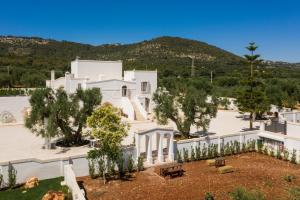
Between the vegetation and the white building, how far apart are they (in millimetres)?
16805

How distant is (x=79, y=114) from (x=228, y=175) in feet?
32.6

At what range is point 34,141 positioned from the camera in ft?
72.4

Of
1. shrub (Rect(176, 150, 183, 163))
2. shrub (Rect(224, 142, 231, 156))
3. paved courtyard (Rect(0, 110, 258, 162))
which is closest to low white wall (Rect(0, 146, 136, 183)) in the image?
paved courtyard (Rect(0, 110, 258, 162))

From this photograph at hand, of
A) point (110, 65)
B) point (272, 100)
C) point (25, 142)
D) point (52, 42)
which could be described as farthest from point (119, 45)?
point (25, 142)

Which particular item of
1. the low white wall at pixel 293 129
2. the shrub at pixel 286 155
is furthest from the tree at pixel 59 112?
the low white wall at pixel 293 129

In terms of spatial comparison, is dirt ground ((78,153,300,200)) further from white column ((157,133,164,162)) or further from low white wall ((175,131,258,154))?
low white wall ((175,131,258,154))

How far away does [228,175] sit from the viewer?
16188 millimetres

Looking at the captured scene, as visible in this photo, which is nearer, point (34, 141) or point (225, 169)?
point (225, 169)

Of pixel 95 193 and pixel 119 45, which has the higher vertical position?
pixel 119 45

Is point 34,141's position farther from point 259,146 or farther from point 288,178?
point 288,178

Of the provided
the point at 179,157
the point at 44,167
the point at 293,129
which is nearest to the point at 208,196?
the point at 179,157

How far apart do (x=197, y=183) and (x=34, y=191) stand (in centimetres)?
743

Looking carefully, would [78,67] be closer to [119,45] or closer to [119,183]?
[119,183]

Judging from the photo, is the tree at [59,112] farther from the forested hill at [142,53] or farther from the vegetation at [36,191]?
the forested hill at [142,53]
